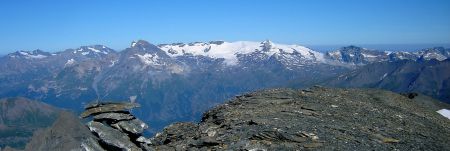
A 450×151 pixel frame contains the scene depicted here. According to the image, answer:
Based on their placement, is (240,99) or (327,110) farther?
(240,99)

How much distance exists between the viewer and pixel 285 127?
27.5 m

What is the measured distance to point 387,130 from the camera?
29.8 meters

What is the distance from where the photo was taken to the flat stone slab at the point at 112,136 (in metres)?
24.9

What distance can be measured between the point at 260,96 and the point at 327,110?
23.7ft

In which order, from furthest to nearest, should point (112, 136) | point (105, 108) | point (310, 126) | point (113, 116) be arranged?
1. point (105, 108)
2. point (310, 126)
3. point (113, 116)
4. point (112, 136)

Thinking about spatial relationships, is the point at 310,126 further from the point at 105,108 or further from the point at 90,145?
the point at 90,145

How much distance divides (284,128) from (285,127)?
0.87 ft

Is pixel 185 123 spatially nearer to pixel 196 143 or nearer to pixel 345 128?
pixel 196 143

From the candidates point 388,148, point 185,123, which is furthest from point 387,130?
point 185,123

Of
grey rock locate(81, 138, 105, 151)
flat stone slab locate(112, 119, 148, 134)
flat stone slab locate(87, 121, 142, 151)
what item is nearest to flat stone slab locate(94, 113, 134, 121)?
flat stone slab locate(112, 119, 148, 134)

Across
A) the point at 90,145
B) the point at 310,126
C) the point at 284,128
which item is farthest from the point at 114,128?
the point at 310,126

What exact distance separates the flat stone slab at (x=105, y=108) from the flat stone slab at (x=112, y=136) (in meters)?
2.00

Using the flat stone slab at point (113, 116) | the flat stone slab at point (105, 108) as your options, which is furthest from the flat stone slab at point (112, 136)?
the flat stone slab at point (105, 108)

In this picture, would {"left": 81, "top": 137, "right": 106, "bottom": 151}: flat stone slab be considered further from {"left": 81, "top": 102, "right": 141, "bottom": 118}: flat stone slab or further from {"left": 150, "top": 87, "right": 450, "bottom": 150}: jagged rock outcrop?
{"left": 150, "top": 87, "right": 450, "bottom": 150}: jagged rock outcrop
